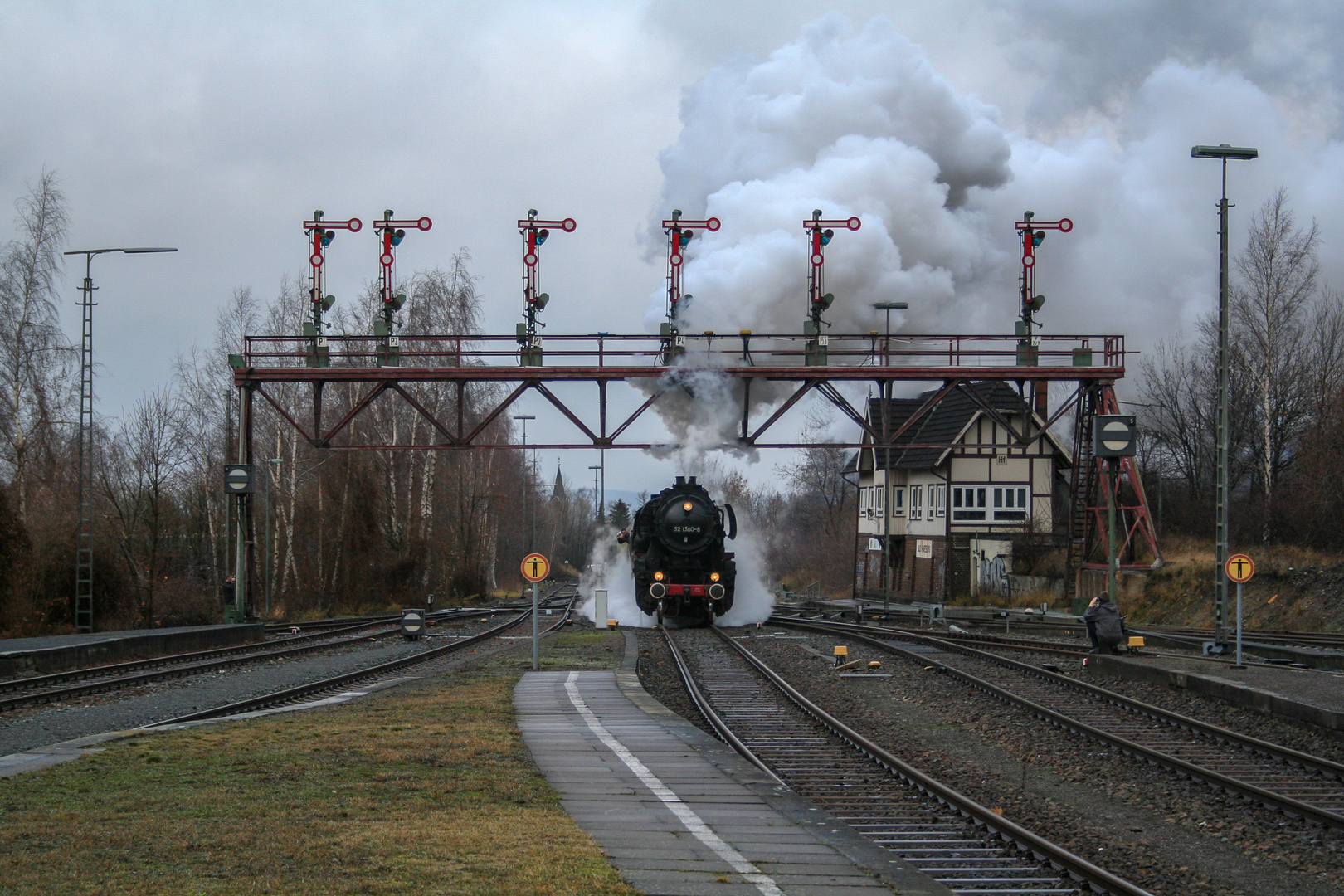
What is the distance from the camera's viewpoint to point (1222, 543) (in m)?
19.6

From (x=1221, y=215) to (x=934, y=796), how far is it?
46.0 feet

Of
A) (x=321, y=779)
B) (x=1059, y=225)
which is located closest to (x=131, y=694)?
(x=321, y=779)

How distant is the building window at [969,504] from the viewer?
157ft

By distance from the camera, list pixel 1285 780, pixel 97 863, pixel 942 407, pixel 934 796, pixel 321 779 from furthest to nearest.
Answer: pixel 942 407 < pixel 1285 780 < pixel 934 796 < pixel 321 779 < pixel 97 863

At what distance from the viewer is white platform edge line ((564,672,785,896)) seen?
6.51 meters

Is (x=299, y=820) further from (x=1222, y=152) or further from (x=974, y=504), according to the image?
(x=974, y=504)

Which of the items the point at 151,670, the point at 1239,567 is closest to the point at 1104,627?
the point at 1239,567

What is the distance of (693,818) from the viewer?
319 inches

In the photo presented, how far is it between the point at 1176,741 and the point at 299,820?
9.65 metres

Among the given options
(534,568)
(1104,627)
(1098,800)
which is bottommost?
(1098,800)

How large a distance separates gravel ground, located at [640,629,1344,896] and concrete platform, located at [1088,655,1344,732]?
108 inches

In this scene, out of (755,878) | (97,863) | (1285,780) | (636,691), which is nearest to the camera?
(97,863)

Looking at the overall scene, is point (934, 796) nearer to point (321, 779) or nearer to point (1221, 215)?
point (321, 779)

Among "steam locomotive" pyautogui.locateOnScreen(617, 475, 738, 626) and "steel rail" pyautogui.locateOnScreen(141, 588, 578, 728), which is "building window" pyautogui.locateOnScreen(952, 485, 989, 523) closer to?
"steam locomotive" pyautogui.locateOnScreen(617, 475, 738, 626)
